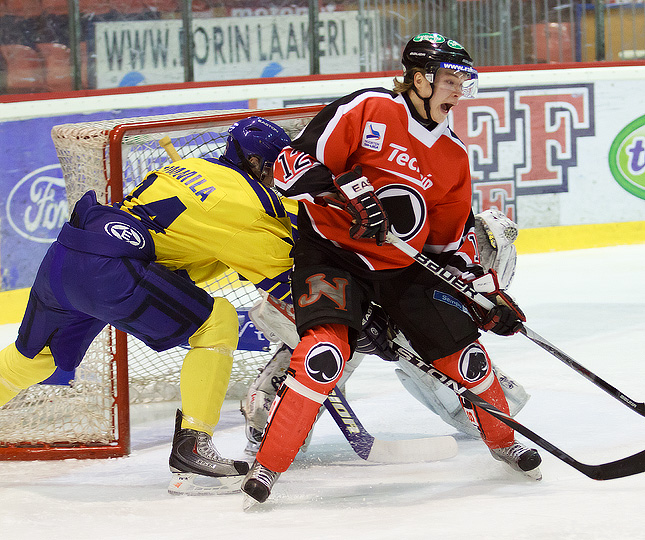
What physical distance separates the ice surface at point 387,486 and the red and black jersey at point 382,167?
0.51 metres

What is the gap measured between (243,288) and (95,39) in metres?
2.43

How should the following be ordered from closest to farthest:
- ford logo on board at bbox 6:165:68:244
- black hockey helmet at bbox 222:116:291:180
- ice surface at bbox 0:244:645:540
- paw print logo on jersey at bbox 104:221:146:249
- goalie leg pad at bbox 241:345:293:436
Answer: ice surface at bbox 0:244:645:540
paw print logo on jersey at bbox 104:221:146:249
black hockey helmet at bbox 222:116:291:180
goalie leg pad at bbox 241:345:293:436
ford logo on board at bbox 6:165:68:244

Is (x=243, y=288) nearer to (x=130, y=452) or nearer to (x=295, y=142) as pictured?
(x=130, y=452)

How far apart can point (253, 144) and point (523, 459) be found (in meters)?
0.94

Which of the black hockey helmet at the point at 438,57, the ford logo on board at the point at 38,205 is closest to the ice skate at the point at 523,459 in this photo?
the black hockey helmet at the point at 438,57

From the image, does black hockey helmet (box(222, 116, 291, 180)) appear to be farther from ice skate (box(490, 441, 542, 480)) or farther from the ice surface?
ice skate (box(490, 441, 542, 480))

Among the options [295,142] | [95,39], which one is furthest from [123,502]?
[95,39]

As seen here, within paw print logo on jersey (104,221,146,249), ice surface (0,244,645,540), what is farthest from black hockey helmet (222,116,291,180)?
ice surface (0,244,645,540)

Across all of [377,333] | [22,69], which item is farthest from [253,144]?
[22,69]

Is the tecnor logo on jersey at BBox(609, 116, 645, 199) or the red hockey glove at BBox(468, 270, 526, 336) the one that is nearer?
the red hockey glove at BBox(468, 270, 526, 336)

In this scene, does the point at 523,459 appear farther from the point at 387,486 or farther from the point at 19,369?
the point at 19,369

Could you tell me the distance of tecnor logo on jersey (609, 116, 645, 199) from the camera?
5319 mm

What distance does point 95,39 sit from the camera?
187 inches

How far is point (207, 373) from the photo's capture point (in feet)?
6.58
